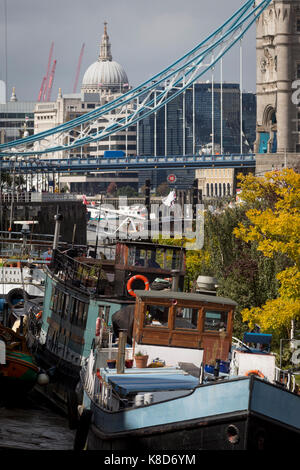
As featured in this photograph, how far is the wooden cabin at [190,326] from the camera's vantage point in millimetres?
20656

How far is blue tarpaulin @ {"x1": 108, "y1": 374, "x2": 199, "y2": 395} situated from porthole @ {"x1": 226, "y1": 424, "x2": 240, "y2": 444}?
8.47 ft

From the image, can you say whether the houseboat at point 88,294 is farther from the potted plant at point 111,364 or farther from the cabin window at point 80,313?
the potted plant at point 111,364

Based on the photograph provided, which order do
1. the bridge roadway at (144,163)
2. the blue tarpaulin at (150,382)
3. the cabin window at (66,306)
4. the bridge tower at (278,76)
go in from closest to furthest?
the blue tarpaulin at (150,382) < the cabin window at (66,306) < the bridge tower at (278,76) < the bridge roadway at (144,163)

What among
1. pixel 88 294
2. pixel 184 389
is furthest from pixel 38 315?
pixel 184 389

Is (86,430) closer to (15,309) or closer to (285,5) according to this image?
(15,309)

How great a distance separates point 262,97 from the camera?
108m

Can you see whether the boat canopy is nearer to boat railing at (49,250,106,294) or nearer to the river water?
the river water

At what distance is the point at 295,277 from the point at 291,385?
10178mm

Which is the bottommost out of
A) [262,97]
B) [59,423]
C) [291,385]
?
[59,423]

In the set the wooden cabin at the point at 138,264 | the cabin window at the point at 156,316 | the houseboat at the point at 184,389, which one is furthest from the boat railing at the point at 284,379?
the wooden cabin at the point at 138,264

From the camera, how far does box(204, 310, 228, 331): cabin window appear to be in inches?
821

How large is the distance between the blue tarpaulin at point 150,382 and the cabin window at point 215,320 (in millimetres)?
1948

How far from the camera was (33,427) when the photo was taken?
23641 millimetres
